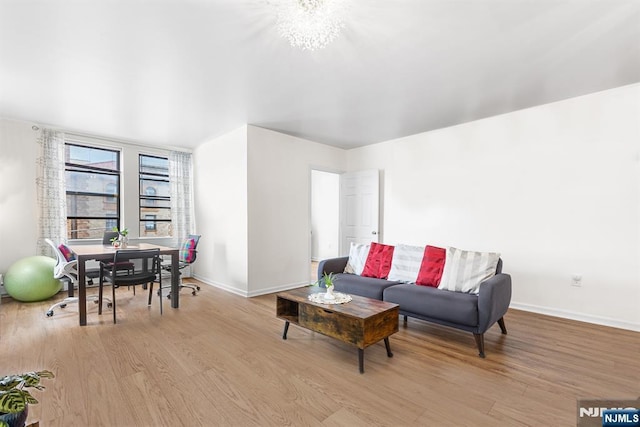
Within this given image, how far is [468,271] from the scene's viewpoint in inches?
115

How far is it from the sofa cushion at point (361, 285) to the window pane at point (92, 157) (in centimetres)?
460

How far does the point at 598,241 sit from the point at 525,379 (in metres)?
2.17

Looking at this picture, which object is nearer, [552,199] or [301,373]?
[301,373]

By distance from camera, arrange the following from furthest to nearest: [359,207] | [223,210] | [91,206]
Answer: [359,207] < [91,206] < [223,210]

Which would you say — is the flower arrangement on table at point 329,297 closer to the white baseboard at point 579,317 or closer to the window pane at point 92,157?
the white baseboard at point 579,317

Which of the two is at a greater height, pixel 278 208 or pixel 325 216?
pixel 278 208

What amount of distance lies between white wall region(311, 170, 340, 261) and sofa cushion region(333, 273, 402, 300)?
12.0 ft

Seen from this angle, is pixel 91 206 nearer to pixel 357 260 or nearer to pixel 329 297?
pixel 357 260

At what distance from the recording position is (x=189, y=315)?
3.61 m

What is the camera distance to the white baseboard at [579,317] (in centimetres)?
317

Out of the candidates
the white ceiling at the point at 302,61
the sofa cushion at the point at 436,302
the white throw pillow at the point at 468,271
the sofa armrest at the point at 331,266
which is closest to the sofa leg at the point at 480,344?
the sofa cushion at the point at 436,302

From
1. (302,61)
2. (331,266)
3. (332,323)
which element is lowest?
(332,323)

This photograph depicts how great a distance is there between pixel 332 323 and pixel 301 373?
44 cm

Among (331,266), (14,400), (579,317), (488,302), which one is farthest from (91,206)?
(579,317)
